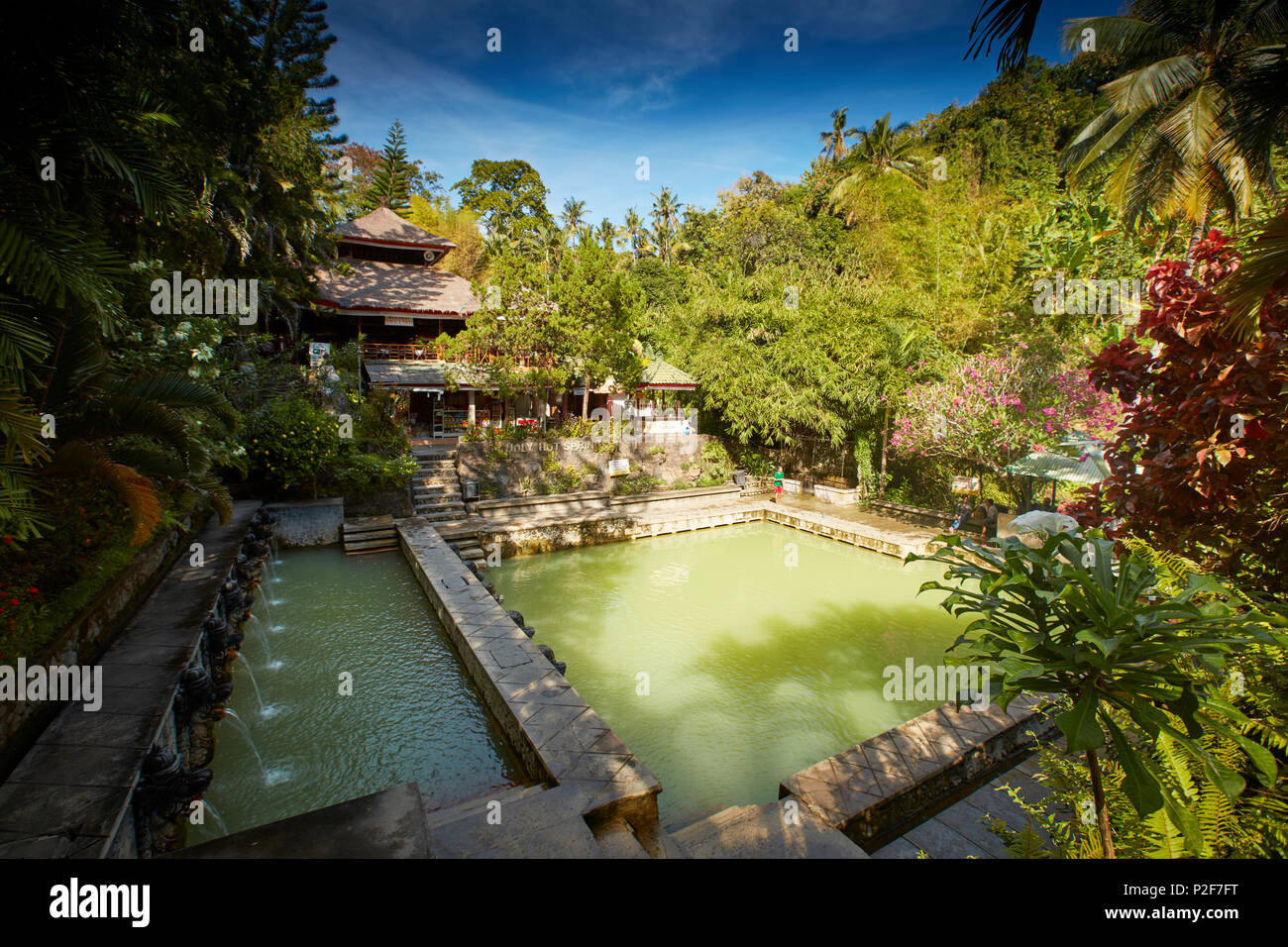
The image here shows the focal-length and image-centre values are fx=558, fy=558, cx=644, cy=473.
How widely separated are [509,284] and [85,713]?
12822 mm

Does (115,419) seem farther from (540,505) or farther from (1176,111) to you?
(1176,111)

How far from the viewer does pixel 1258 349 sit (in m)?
3.29

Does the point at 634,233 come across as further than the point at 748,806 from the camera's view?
Yes

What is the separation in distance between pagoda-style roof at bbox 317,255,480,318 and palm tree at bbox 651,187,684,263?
2103 cm

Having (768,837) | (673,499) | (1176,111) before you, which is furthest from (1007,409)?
(768,837)

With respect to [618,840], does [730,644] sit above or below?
below

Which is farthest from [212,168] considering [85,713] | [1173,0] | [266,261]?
[1173,0]

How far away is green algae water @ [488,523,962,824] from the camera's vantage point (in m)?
5.62

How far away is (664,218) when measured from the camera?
136ft

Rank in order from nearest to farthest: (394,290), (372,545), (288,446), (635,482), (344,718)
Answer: (344,718) < (372,545) < (288,446) < (635,482) < (394,290)

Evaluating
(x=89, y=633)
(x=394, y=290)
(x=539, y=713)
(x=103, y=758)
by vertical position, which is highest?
(x=394, y=290)

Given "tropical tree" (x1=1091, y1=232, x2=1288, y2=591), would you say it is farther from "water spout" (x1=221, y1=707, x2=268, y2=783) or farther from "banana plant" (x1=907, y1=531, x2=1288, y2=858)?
"water spout" (x1=221, y1=707, x2=268, y2=783)

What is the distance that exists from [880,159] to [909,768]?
1304 inches

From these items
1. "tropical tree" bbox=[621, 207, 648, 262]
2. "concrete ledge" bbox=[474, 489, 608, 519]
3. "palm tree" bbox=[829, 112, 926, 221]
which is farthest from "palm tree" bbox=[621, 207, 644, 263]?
"concrete ledge" bbox=[474, 489, 608, 519]
